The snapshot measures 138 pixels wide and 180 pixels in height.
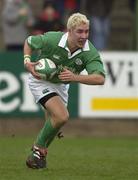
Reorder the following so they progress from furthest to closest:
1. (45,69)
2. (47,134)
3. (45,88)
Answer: (45,88) < (47,134) < (45,69)

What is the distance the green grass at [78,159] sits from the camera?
11.5m

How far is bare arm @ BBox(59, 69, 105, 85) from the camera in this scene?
1145 centimetres

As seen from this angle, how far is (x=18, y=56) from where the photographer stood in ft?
63.9

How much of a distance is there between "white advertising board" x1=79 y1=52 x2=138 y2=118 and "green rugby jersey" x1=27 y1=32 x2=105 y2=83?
24.1ft

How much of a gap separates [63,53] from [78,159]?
8.25 feet

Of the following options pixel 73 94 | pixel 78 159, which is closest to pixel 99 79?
pixel 78 159

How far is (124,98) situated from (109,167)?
6.89 meters

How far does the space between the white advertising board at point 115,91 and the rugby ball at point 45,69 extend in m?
7.42

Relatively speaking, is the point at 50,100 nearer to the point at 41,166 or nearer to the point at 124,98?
the point at 41,166

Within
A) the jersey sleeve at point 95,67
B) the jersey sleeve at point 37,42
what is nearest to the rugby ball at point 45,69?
the jersey sleeve at point 37,42

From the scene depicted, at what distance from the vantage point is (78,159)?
1389 cm

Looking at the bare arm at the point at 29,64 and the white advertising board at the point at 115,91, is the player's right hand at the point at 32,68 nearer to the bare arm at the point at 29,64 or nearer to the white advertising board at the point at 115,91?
the bare arm at the point at 29,64

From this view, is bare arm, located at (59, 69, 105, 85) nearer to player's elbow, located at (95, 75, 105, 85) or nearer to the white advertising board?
player's elbow, located at (95, 75, 105, 85)

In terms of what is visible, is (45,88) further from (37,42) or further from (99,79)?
(99,79)
